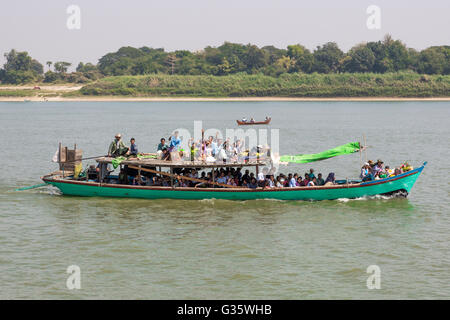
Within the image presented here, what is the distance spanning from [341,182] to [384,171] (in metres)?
1.97

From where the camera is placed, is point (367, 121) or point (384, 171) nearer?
point (384, 171)

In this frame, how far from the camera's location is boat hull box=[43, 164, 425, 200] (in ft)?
92.7

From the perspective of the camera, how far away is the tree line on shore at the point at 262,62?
14538 centimetres

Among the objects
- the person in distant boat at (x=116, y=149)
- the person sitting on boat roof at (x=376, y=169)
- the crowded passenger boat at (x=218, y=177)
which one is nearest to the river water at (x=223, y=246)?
the crowded passenger boat at (x=218, y=177)

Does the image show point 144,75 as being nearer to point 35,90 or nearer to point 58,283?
point 35,90

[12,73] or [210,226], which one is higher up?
[12,73]

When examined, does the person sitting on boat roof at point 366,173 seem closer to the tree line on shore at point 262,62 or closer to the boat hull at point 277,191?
the boat hull at point 277,191

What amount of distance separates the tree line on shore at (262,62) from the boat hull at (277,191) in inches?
4727

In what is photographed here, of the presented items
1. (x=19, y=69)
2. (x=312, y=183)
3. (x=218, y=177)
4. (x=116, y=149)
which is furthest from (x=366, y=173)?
(x=19, y=69)

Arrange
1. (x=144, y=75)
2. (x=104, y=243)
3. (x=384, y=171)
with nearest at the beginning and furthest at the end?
(x=104, y=243) < (x=384, y=171) < (x=144, y=75)

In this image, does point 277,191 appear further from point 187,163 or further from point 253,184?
point 187,163

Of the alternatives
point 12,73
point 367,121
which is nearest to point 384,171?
point 367,121
